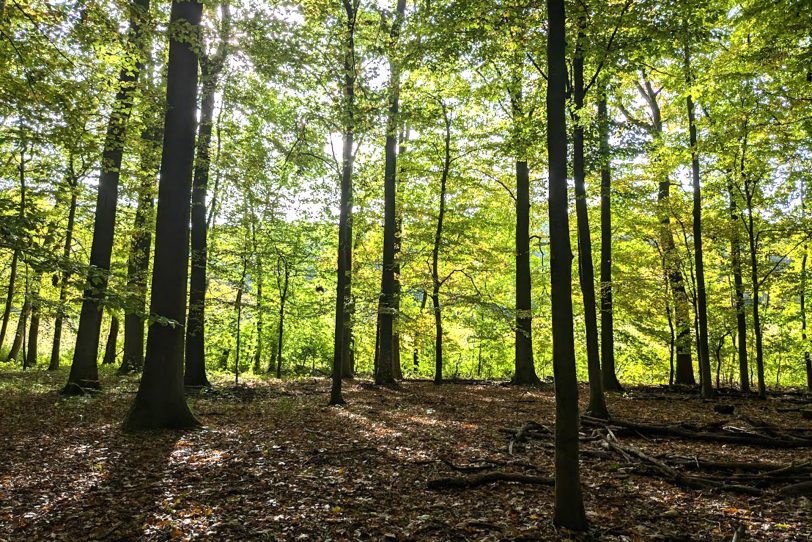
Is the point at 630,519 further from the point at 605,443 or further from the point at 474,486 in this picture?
the point at 605,443

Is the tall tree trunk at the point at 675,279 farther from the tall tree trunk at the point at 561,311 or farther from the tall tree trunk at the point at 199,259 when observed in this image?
the tall tree trunk at the point at 199,259

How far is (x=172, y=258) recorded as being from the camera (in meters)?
8.41

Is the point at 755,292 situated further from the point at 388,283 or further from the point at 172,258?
the point at 172,258

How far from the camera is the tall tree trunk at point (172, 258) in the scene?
809 cm

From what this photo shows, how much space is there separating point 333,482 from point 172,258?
520cm

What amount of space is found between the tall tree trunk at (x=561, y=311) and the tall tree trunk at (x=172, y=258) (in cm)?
639

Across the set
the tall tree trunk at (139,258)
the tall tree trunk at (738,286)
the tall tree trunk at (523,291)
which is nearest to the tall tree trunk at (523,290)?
the tall tree trunk at (523,291)

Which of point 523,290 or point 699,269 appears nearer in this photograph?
point 699,269

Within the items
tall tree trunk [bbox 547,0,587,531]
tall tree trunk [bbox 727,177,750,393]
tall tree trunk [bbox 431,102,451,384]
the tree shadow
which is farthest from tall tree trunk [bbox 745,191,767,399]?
the tree shadow

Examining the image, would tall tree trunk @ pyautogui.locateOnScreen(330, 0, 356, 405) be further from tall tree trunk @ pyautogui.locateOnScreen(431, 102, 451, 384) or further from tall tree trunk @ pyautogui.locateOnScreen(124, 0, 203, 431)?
tall tree trunk @ pyautogui.locateOnScreen(431, 102, 451, 384)

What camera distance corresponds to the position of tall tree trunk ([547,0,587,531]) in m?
4.25

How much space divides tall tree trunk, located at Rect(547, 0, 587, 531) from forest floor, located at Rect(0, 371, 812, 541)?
35 centimetres

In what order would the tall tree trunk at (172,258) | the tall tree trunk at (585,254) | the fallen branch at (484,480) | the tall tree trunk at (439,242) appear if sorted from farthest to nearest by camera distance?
the tall tree trunk at (439,242)
the tall tree trunk at (585,254)
the tall tree trunk at (172,258)
the fallen branch at (484,480)

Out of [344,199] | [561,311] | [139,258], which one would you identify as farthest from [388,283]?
[561,311]
